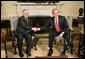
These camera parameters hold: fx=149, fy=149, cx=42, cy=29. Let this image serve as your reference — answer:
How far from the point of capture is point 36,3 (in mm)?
4449

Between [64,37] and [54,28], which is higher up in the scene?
[54,28]

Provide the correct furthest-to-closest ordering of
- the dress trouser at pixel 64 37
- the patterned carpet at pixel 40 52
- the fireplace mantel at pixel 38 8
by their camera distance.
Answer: the fireplace mantel at pixel 38 8 → the patterned carpet at pixel 40 52 → the dress trouser at pixel 64 37

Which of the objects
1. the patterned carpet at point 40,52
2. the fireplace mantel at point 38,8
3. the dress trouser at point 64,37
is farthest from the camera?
the fireplace mantel at point 38,8

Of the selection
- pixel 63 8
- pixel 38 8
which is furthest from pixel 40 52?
pixel 63 8

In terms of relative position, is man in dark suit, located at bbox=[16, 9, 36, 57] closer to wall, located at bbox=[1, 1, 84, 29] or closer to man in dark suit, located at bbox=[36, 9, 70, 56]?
man in dark suit, located at bbox=[36, 9, 70, 56]

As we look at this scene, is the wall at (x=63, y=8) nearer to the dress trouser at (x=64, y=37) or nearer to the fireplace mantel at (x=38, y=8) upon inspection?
the fireplace mantel at (x=38, y=8)

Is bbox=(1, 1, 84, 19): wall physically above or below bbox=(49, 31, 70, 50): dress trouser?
above

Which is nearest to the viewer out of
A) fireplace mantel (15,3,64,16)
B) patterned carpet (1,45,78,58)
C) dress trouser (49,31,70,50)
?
dress trouser (49,31,70,50)

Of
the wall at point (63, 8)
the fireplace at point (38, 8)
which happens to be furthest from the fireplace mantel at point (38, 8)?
the wall at point (63, 8)

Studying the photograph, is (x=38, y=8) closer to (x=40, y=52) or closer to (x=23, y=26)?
(x=23, y=26)

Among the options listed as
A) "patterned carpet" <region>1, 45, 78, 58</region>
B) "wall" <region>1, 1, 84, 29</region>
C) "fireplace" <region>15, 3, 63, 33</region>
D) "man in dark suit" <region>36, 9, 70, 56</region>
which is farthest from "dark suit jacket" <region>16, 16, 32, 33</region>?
"wall" <region>1, 1, 84, 29</region>

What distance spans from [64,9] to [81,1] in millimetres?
575

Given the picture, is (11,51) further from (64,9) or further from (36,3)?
(64,9)

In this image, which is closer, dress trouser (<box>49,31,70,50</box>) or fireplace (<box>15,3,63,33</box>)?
dress trouser (<box>49,31,70,50</box>)
